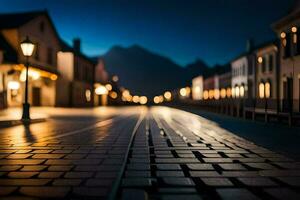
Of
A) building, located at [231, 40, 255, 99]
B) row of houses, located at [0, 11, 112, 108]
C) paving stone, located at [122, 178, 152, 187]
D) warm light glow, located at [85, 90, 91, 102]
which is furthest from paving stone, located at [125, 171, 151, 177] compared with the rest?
warm light glow, located at [85, 90, 91, 102]

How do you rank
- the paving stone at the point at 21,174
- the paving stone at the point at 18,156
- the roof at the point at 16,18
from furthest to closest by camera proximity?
the roof at the point at 16,18
the paving stone at the point at 18,156
the paving stone at the point at 21,174

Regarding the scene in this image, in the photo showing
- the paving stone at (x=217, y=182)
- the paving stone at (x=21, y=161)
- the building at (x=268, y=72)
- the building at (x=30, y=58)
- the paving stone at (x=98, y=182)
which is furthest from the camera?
the building at (x=268, y=72)

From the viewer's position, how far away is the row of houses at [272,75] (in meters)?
24.4

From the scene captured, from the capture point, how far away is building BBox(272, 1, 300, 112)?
86.7 feet

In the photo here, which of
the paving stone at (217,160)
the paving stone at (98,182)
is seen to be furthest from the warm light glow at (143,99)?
the paving stone at (98,182)

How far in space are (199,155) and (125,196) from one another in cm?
417

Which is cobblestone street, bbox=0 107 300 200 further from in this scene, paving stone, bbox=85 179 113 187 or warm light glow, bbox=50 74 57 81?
warm light glow, bbox=50 74 57 81

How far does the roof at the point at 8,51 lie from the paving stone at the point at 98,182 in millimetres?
25694

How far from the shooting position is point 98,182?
609 centimetres

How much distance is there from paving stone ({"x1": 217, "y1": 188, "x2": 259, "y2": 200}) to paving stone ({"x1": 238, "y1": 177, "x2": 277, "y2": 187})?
1.59 ft

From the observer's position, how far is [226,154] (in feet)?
30.7

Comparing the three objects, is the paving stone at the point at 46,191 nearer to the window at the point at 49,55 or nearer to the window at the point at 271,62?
the window at the point at 49,55

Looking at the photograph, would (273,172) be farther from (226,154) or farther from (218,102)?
(218,102)

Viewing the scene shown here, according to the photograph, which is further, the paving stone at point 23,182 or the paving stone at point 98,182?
the paving stone at point 23,182
